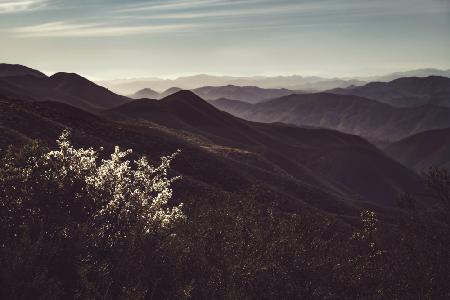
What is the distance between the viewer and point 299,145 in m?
147

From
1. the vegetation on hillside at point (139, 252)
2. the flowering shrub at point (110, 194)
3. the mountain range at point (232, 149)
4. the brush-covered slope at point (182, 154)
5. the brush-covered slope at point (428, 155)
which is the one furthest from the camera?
the brush-covered slope at point (428, 155)

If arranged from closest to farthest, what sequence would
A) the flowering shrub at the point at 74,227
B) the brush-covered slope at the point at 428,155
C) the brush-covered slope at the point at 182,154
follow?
1. the flowering shrub at the point at 74,227
2. the brush-covered slope at the point at 182,154
3. the brush-covered slope at the point at 428,155

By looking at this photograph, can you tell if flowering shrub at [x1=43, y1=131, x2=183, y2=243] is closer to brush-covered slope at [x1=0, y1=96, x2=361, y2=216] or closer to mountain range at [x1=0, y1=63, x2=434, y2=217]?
mountain range at [x1=0, y1=63, x2=434, y2=217]

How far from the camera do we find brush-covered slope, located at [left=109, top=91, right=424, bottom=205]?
11419cm

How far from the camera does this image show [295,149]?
139 meters

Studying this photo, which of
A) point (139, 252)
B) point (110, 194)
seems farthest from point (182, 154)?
point (139, 252)

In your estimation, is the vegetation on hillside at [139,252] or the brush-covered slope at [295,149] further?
the brush-covered slope at [295,149]

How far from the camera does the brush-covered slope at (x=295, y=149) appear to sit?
114m

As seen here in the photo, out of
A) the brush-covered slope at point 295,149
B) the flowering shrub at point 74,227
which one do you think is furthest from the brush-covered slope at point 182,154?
the brush-covered slope at point 295,149

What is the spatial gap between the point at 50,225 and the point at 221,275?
21.6ft

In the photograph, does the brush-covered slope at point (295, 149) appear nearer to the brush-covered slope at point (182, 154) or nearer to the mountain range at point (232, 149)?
the mountain range at point (232, 149)

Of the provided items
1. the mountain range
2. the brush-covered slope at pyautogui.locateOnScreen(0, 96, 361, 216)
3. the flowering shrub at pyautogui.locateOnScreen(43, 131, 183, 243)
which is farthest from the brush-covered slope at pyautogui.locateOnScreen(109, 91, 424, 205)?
the flowering shrub at pyautogui.locateOnScreen(43, 131, 183, 243)

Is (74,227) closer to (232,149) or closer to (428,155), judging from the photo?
(232,149)

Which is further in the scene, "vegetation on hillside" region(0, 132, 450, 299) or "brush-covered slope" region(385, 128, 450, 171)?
"brush-covered slope" region(385, 128, 450, 171)
